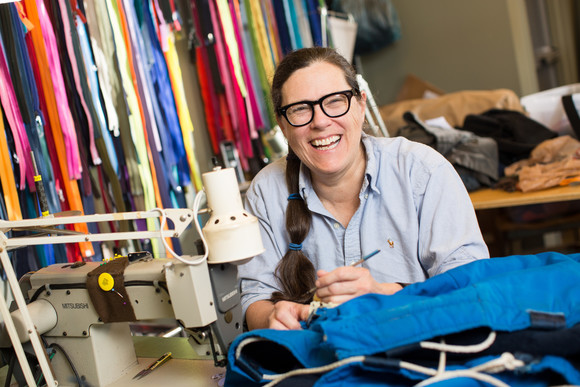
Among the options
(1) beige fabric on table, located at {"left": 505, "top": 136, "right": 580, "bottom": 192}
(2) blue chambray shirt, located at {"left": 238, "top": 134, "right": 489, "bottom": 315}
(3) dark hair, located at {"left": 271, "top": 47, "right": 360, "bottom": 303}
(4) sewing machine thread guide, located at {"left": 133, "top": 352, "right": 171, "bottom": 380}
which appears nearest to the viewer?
(4) sewing machine thread guide, located at {"left": 133, "top": 352, "right": 171, "bottom": 380}

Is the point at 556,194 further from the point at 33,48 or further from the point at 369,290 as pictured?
the point at 33,48

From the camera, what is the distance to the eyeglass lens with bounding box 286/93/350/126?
1593mm

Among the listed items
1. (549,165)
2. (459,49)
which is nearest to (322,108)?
(549,165)

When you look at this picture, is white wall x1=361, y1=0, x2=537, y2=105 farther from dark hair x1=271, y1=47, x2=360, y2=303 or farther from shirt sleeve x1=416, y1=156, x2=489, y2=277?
shirt sleeve x1=416, y1=156, x2=489, y2=277

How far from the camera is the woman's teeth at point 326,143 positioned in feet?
5.32

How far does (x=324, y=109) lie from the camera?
1.59 m

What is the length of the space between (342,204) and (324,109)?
31 centimetres

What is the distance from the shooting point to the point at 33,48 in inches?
76.5

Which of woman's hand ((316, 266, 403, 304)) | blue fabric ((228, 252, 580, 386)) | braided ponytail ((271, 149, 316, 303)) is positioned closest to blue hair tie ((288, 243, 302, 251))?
braided ponytail ((271, 149, 316, 303))

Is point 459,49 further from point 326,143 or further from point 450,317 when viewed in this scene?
point 450,317

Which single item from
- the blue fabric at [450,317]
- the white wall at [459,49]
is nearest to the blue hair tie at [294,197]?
the blue fabric at [450,317]

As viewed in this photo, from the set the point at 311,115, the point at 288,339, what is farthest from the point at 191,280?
the point at 311,115

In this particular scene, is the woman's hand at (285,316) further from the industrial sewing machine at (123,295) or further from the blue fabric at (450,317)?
the blue fabric at (450,317)

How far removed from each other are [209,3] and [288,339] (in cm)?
224
